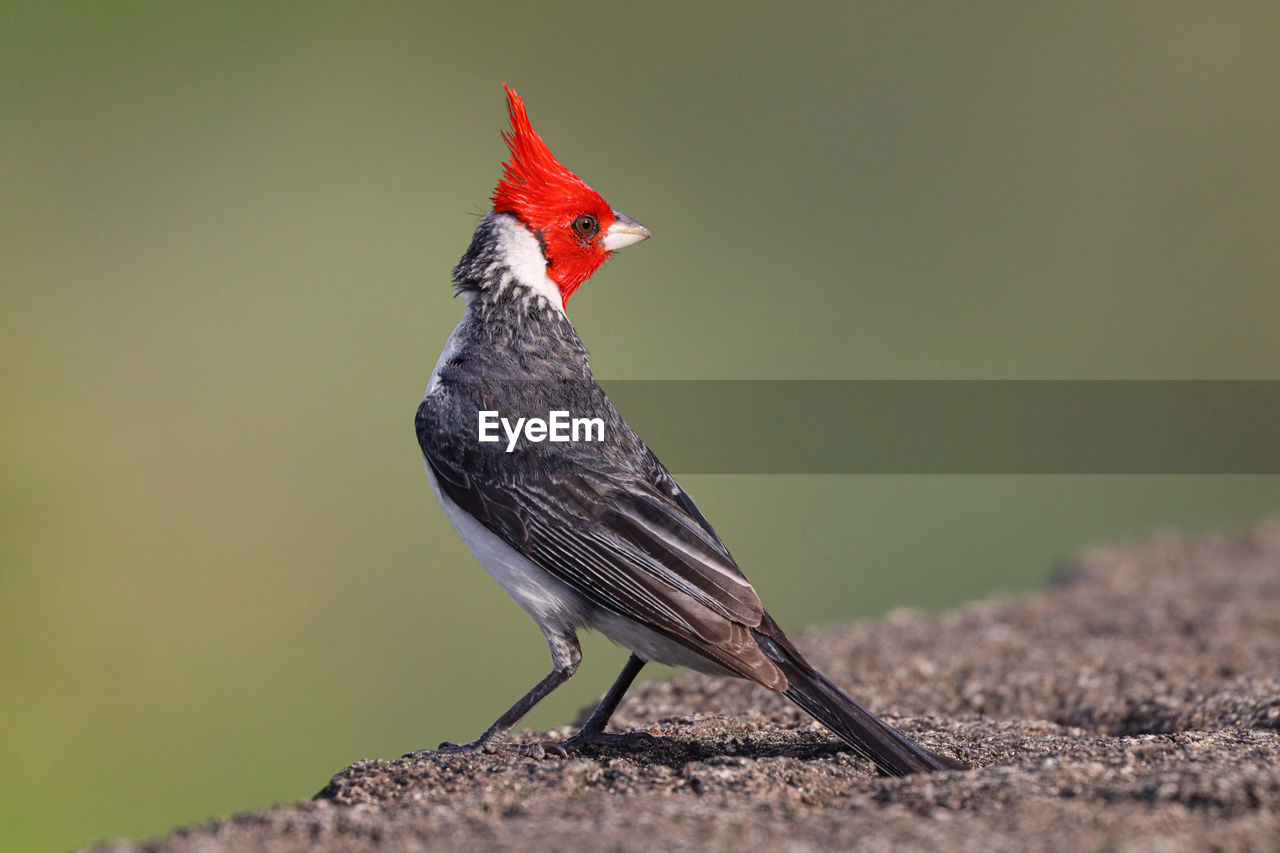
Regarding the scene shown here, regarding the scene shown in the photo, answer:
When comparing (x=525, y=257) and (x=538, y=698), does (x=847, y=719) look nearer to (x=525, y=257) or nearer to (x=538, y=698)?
(x=538, y=698)

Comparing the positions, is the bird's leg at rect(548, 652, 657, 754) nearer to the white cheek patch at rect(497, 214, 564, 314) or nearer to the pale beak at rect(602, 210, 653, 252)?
the white cheek patch at rect(497, 214, 564, 314)

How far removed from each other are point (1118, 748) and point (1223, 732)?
831mm

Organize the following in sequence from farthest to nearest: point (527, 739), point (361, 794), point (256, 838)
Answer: point (527, 739)
point (361, 794)
point (256, 838)

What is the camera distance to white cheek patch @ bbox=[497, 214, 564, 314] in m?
4.86

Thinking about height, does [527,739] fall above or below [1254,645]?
below


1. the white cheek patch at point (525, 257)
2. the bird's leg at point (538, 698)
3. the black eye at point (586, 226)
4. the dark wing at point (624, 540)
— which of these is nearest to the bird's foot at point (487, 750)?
the bird's leg at point (538, 698)

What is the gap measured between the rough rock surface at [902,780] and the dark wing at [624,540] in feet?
1.38

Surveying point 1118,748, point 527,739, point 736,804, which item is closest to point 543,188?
point 527,739

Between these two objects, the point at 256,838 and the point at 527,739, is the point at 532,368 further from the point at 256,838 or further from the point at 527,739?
the point at 256,838

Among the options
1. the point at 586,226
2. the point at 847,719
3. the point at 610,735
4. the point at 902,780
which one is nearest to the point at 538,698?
the point at 610,735

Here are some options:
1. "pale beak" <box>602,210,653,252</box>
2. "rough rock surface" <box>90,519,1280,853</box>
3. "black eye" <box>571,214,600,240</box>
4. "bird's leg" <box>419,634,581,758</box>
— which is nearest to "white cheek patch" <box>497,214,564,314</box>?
"black eye" <box>571,214,600,240</box>

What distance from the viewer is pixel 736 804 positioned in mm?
3447

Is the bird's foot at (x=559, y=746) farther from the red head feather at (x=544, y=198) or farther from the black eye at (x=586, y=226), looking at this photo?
the black eye at (x=586, y=226)

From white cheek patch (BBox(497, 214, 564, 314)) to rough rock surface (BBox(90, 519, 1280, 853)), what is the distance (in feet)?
5.62
